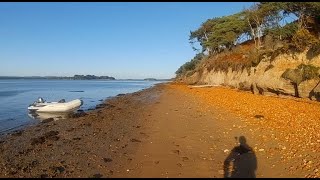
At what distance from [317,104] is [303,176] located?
13.3 metres

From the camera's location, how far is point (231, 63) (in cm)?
4006

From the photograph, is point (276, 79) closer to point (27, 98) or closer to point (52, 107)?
point (52, 107)

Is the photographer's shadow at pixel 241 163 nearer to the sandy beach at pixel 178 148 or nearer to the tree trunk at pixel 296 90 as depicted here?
the sandy beach at pixel 178 148

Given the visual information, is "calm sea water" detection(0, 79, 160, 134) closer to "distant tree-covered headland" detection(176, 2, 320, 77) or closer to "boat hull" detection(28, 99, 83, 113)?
"boat hull" detection(28, 99, 83, 113)

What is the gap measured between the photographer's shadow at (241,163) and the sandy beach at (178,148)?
0.02 m

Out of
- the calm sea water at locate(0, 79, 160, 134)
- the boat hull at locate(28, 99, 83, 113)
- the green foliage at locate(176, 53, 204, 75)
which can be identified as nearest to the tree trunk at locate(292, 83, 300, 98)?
the boat hull at locate(28, 99, 83, 113)

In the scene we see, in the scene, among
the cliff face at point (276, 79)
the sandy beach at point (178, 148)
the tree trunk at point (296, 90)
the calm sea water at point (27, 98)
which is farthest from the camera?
the calm sea water at point (27, 98)

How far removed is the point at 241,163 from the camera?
8852 millimetres

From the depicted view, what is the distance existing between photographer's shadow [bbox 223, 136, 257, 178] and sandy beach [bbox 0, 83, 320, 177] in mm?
25

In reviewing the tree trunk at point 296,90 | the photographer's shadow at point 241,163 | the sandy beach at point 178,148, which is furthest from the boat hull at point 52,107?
the photographer's shadow at point 241,163

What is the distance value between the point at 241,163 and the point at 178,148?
270 centimetres

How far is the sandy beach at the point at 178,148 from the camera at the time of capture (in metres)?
8.62

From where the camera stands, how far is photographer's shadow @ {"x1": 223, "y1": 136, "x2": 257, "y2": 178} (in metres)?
8.02

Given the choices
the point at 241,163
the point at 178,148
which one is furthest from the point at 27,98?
the point at 241,163
